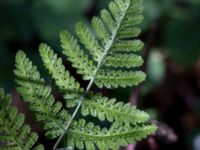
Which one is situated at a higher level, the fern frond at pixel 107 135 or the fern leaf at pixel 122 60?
the fern leaf at pixel 122 60

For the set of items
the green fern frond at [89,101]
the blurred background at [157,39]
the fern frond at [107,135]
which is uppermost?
the green fern frond at [89,101]

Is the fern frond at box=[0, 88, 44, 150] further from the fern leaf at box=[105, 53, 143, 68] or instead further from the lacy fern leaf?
the fern leaf at box=[105, 53, 143, 68]

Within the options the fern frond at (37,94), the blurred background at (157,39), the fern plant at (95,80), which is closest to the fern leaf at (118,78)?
the fern plant at (95,80)

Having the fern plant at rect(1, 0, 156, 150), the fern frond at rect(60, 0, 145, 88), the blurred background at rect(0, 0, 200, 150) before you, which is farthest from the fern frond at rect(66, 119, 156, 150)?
the blurred background at rect(0, 0, 200, 150)

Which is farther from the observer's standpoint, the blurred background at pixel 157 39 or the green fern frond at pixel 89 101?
the blurred background at pixel 157 39

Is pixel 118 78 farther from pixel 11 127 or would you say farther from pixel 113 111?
pixel 11 127

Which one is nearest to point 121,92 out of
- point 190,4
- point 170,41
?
point 170,41

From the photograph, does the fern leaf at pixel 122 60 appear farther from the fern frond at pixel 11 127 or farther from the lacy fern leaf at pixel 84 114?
the fern frond at pixel 11 127
